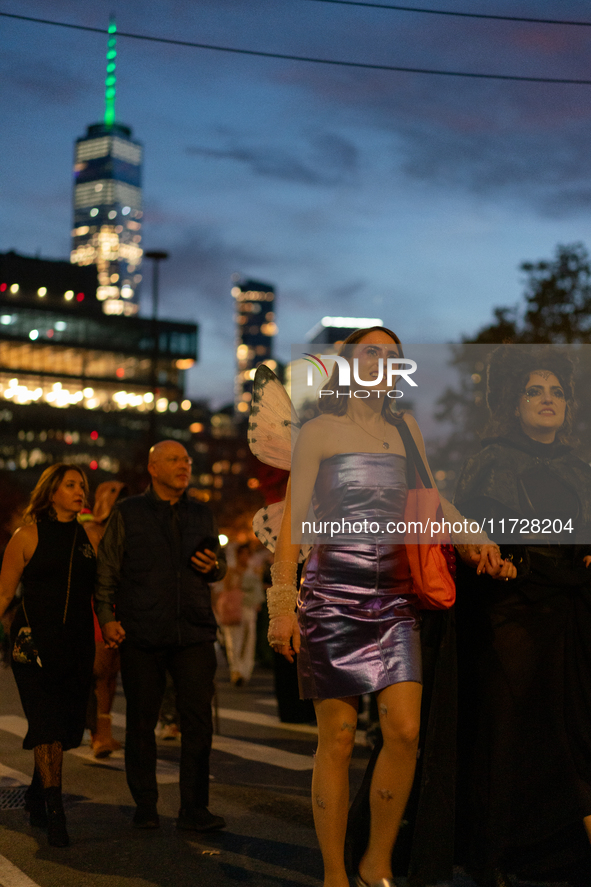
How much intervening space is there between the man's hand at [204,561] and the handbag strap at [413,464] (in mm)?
2090

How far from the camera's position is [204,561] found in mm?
6062

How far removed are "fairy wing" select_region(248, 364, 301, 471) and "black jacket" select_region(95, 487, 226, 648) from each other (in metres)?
1.37

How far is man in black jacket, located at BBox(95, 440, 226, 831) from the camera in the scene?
5750 mm

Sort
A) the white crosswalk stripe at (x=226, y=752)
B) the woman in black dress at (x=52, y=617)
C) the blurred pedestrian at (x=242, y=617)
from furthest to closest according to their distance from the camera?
the blurred pedestrian at (x=242, y=617) < the white crosswalk stripe at (x=226, y=752) < the woman in black dress at (x=52, y=617)

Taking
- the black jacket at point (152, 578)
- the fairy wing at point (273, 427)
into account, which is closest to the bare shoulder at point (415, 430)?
the fairy wing at point (273, 427)

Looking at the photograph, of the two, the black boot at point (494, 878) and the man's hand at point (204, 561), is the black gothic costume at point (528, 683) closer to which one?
the black boot at point (494, 878)

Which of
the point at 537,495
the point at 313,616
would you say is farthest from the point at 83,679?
the point at 537,495

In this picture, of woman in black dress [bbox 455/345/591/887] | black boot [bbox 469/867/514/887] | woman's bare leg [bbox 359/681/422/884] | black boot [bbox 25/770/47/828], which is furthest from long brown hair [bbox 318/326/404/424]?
black boot [bbox 25/770/47/828]

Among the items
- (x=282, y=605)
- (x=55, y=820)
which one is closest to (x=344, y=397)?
(x=282, y=605)

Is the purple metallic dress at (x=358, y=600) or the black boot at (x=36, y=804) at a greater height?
the purple metallic dress at (x=358, y=600)

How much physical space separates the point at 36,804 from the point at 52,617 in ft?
3.40

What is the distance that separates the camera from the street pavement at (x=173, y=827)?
4.71 meters

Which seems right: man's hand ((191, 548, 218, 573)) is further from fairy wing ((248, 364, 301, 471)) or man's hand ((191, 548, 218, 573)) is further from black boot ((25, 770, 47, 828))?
black boot ((25, 770, 47, 828))

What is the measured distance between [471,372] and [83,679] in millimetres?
35602
